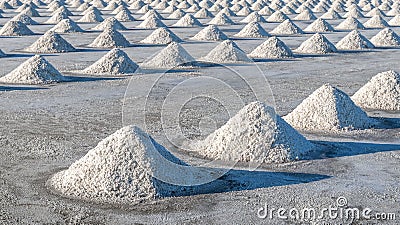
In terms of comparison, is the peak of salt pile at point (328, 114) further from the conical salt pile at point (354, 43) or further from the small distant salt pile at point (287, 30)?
the small distant salt pile at point (287, 30)

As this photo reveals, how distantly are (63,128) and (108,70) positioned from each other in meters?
6.27

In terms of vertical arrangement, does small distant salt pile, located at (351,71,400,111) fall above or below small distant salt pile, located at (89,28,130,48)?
above

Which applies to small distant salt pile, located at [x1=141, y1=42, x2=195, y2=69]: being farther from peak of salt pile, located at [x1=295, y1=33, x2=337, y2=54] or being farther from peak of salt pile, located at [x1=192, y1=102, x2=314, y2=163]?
peak of salt pile, located at [x1=192, y1=102, x2=314, y2=163]

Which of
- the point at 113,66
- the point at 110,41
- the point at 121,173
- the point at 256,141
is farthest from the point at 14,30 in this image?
the point at 121,173

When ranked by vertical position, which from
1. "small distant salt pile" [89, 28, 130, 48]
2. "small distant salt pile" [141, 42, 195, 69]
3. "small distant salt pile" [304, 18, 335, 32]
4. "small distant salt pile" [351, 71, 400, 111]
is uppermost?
"small distant salt pile" [351, 71, 400, 111]

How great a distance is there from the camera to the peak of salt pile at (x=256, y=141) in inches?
362

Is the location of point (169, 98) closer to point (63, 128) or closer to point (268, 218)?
point (63, 128)

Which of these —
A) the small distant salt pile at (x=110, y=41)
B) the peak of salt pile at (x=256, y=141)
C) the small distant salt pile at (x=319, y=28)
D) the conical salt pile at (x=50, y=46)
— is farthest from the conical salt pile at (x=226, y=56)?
the small distant salt pile at (x=319, y=28)

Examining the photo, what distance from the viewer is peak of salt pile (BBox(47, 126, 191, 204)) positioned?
748 centimetres

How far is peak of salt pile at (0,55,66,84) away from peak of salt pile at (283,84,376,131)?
727cm

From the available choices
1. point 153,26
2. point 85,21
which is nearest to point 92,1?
point 85,21

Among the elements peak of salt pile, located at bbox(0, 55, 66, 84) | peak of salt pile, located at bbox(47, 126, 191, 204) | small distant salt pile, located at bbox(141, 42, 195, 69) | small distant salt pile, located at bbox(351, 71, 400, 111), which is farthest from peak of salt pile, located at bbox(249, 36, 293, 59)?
peak of salt pile, located at bbox(47, 126, 191, 204)

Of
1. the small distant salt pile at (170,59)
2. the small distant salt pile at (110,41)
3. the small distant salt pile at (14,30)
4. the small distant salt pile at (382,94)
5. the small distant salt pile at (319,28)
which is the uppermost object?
the small distant salt pile at (382,94)

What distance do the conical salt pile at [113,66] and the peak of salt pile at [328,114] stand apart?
695 cm
